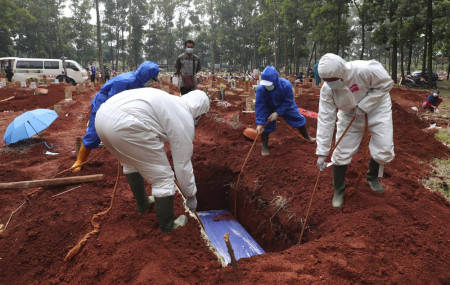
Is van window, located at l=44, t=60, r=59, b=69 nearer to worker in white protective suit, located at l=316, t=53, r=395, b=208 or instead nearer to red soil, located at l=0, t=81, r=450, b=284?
red soil, located at l=0, t=81, r=450, b=284

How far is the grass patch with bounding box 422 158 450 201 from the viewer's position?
402cm

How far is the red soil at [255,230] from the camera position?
2.42 metres

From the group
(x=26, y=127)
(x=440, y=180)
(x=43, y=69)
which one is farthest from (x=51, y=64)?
(x=440, y=180)

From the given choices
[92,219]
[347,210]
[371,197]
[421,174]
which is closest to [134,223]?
[92,219]

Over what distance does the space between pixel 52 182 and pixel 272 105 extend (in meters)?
3.36

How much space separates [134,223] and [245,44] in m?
42.5

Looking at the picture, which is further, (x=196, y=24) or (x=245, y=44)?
(x=196, y=24)

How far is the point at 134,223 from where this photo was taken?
3184mm

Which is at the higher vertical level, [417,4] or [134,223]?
[417,4]

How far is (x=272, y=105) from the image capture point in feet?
17.3

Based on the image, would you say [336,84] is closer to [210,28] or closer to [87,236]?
[87,236]

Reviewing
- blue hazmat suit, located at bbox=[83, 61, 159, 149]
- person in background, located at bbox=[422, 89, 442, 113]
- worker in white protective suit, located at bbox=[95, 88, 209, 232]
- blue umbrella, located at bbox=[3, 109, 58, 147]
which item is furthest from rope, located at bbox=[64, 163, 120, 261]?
person in background, located at bbox=[422, 89, 442, 113]

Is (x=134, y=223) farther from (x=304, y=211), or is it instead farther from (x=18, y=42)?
(x=18, y=42)

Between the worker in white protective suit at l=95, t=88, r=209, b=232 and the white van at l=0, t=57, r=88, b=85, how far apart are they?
22195 mm
